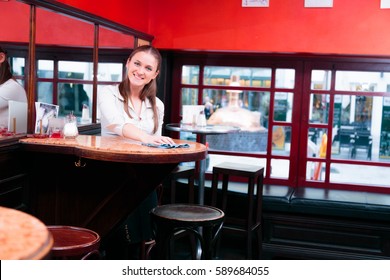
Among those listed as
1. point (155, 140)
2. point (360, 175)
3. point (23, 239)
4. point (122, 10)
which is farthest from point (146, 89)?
A: point (360, 175)

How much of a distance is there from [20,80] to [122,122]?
700mm

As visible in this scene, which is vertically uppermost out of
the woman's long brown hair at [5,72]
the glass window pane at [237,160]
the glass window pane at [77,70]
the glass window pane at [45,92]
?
the glass window pane at [77,70]

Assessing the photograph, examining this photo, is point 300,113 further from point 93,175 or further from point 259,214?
point 93,175

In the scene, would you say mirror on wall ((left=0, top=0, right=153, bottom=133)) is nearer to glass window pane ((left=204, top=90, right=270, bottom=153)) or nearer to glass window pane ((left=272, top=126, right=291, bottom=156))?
glass window pane ((left=204, top=90, right=270, bottom=153))

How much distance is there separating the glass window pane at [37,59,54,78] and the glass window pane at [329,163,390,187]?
2939 mm

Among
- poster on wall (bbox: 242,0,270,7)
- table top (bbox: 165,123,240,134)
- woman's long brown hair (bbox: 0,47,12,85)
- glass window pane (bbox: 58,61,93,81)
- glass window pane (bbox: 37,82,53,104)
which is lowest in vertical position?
table top (bbox: 165,123,240,134)

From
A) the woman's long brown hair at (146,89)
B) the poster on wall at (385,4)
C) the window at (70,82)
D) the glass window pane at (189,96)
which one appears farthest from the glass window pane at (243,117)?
the woman's long brown hair at (146,89)

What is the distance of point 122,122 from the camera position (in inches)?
134

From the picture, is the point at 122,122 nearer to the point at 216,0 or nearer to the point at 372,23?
the point at 216,0

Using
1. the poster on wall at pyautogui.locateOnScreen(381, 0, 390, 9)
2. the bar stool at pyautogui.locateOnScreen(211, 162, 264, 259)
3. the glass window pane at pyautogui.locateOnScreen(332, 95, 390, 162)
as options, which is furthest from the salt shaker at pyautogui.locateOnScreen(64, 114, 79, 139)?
the poster on wall at pyautogui.locateOnScreen(381, 0, 390, 9)

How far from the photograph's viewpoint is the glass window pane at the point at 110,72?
15.5 feet

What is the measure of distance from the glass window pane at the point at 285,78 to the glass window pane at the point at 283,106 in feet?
0.26

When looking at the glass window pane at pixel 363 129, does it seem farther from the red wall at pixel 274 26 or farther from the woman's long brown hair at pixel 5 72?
the woman's long brown hair at pixel 5 72

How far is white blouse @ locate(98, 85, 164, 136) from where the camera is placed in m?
3.40
